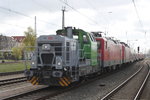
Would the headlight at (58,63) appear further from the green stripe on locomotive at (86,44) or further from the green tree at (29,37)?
the green tree at (29,37)

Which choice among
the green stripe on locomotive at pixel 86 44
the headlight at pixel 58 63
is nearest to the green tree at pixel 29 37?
the green stripe on locomotive at pixel 86 44

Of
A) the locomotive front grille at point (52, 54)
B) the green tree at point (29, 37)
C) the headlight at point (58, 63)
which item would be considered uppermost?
the green tree at point (29, 37)

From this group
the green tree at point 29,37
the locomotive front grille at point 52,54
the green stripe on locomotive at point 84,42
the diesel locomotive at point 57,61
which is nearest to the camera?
the diesel locomotive at point 57,61

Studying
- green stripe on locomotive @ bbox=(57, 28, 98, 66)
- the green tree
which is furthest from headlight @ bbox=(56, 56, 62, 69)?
the green tree

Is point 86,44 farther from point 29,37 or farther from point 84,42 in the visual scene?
point 29,37

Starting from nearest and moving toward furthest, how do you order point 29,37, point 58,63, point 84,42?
point 58,63
point 84,42
point 29,37

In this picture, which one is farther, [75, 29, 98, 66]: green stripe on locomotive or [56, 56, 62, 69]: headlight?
[75, 29, 98, 66]: green stripe on locomotive

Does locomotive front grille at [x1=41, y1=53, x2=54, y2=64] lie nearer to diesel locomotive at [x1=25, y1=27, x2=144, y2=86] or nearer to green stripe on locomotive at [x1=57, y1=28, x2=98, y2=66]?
diesel locomotive at [x1=25, y1=27, x2=144, y2=86]

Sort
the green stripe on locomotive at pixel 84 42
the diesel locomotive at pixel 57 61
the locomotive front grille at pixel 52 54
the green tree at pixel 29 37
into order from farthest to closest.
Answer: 1. the green tree at pixel 29 37
2. the green stripe on locomotive at pixel 84 42
3. the locomotive front grille at pixel 52 54
4. the diesel locomotive at pixel 57 61

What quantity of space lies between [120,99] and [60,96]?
260 centimetres

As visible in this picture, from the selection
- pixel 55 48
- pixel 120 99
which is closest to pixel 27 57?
pixel 55 48

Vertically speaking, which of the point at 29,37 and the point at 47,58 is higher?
the point at 29,37

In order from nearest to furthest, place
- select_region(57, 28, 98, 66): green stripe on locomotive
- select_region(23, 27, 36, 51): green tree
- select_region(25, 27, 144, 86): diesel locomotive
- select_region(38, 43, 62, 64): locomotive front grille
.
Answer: select_region(25, 27, 144, 86): diesel locomotive
select_region(38, 43, 62, 64): locomotive front grille
select_region(57, 28, 98, 66): green stripe on locomotive
select_region(23, 27, 36, 51): green tree

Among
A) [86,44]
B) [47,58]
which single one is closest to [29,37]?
[86,44]
